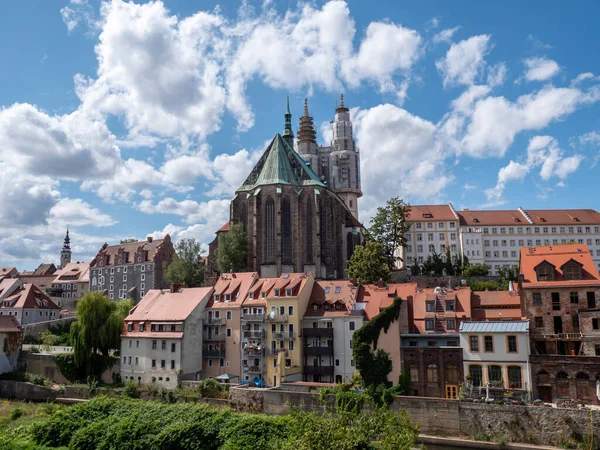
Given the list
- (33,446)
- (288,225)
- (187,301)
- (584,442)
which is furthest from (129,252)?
(584,442)

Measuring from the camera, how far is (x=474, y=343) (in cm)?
4553

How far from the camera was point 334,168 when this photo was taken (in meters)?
129

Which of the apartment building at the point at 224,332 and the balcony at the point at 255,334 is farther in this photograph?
the apartment building at the point at 224,332

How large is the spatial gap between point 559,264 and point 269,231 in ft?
154

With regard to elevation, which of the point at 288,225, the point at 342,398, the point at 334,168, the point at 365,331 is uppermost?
the point at 334,168

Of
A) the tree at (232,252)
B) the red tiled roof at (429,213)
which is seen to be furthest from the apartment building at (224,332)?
the red tiled roof at (429,213)

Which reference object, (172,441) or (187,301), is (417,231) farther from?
(172,441)

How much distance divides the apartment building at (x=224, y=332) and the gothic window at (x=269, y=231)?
26639 millimetres

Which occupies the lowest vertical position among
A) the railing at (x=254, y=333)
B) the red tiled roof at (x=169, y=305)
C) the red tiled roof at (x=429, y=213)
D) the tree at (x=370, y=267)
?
the railing at (x=254, y=333)

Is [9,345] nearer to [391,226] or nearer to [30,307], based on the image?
[30,307]

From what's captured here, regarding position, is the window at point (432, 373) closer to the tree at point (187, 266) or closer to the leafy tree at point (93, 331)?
the leafy tree at point (93, 331)

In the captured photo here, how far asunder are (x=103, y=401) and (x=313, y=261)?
46.0 metres

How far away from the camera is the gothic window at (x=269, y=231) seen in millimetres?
86062

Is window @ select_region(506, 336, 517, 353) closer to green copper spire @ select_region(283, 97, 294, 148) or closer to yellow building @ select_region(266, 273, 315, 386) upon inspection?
yellow building @ select_region(266, 273, 315, 386)
